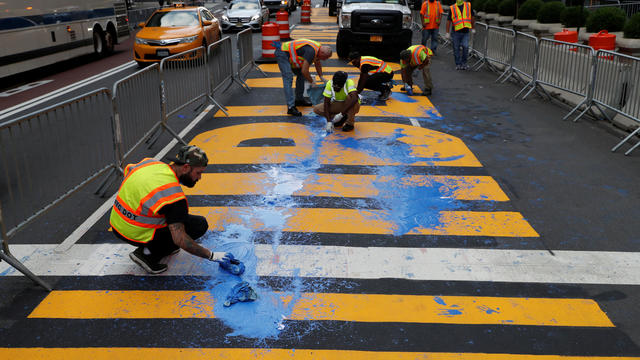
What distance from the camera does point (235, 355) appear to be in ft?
13.5

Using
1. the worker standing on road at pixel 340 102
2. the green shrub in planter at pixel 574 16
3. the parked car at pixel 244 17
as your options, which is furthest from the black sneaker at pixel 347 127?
the parked car at pixel 244 17

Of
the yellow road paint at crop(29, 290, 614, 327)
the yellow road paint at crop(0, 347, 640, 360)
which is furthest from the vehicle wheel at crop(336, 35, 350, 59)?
the yellow road paint at crop(0, 347, 640, 360)

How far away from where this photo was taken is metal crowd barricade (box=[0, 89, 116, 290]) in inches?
209

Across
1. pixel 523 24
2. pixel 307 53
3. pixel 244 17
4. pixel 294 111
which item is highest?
pixel 244 17

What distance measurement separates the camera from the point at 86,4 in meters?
17.9

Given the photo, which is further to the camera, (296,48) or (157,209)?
(296,48)

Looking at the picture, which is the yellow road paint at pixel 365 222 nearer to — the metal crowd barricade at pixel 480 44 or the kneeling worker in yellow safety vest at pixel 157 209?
the kneeling worker in yellow safety vest at pixel 157 209

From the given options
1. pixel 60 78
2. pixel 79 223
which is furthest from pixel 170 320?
pixel 60 78

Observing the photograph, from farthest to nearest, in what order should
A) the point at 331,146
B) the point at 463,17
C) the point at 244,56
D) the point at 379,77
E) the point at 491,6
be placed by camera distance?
1. the point at 491,6
2. the point at 463,17
3. the point at 244,56
4. the point at 379,77
5. the point at 331,146

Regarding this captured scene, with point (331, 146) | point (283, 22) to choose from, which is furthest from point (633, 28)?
point (283, 22)

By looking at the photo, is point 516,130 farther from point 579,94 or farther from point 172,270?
point 172,270

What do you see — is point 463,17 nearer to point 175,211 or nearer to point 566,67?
point 566,67

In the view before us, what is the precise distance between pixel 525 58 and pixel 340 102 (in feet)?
19.7

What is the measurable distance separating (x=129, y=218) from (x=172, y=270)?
27.7 inches
